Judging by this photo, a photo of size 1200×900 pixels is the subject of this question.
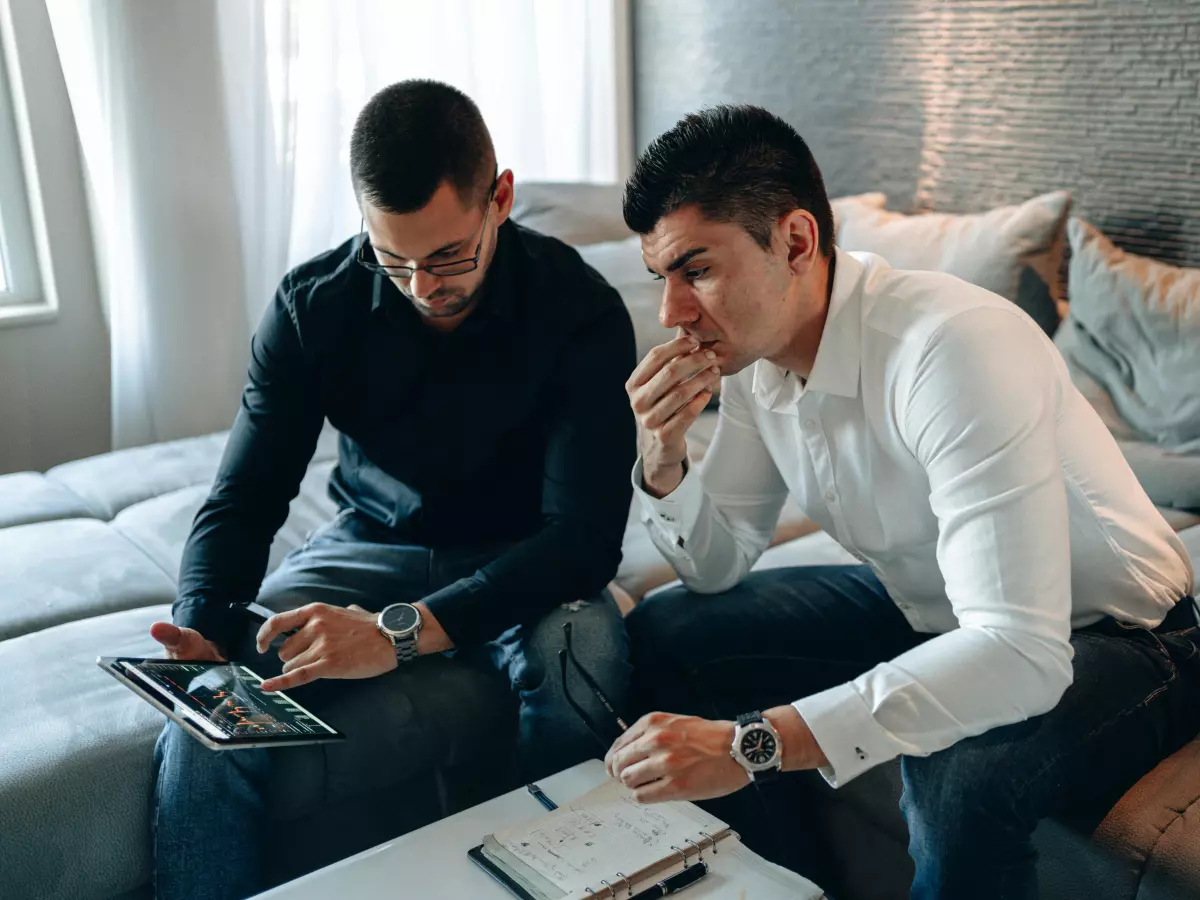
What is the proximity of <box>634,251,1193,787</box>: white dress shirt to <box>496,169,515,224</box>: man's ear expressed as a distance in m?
0.38

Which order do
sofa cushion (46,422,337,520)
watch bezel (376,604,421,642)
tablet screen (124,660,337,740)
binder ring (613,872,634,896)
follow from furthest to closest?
1. sofa cushion (46,422,337,520)
2. watch bezel (376,604,421,642)
3. tablet screen (124,660,337,740)
4. binder ring (613,872,634,896)

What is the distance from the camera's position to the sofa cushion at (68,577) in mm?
1643

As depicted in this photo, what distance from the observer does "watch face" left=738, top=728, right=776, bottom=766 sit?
1042 mm

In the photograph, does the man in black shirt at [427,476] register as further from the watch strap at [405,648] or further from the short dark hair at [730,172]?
the short dark hair at [730,172]

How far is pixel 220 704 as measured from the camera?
117cm

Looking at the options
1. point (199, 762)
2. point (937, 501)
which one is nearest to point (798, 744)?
point (937, 501)

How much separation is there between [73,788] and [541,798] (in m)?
0.55

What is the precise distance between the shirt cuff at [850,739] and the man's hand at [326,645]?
541 millimetres

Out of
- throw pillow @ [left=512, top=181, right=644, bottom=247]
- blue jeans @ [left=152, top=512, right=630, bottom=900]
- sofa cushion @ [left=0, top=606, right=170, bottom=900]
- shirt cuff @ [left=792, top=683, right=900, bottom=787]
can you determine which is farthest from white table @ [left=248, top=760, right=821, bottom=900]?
throw pillow @ [left=512, top=181, right=644, bottom=247]

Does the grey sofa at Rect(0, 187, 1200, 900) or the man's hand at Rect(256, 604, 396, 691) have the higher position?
the man's hand at Rect(256, 604, 396, 691)

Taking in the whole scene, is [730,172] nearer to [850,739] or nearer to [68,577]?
[850,739]

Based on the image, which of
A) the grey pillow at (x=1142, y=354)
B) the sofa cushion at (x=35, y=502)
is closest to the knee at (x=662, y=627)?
the grey pillow at (x=1142, y=354)

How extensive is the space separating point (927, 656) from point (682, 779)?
257mm

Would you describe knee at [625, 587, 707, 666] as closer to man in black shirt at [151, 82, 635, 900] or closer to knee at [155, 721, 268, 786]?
man in black shirt at [151, 82, 635, 900]
